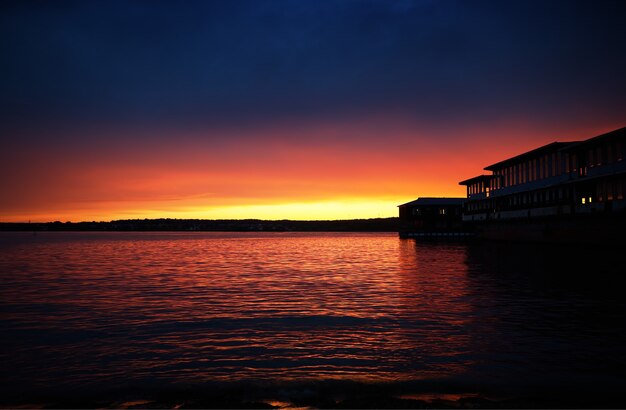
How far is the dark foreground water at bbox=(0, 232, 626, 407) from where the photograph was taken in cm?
787

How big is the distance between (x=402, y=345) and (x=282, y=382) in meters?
3.77

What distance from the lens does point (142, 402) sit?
24.7ft

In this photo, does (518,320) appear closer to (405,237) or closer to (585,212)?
(585,212)

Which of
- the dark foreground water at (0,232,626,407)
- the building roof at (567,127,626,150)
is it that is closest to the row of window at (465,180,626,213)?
the building roof at (567,127,626,150)

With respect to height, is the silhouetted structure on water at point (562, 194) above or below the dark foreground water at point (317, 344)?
above

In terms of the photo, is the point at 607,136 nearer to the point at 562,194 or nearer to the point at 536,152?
the point at 562,194

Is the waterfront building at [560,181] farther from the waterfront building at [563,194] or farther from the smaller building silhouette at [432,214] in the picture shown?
the smaller building silhouette at [432,214]

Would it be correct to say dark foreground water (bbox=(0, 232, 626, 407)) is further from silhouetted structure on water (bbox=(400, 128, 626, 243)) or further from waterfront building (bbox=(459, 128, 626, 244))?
waterfront building (bbox=(459, 128, 626, 244))

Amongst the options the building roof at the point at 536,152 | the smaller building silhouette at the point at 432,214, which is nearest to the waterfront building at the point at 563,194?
the building roof at the point at 536,152

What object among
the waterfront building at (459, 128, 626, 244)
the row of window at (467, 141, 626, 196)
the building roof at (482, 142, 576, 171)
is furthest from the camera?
the building roof at (482, 142, 576, 171)

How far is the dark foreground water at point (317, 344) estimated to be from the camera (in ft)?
25.8

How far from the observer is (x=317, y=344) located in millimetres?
11297

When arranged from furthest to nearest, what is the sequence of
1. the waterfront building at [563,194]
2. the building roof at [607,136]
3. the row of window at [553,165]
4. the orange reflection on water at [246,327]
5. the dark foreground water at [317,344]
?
the row of window at [553,165] → the waterfront building at [563,194] → the building roof at [607,136] → the orange reflection on water at [246,327] → the dark foreground water at [317,344]

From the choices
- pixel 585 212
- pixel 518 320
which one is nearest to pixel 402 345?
pixel 518 320
